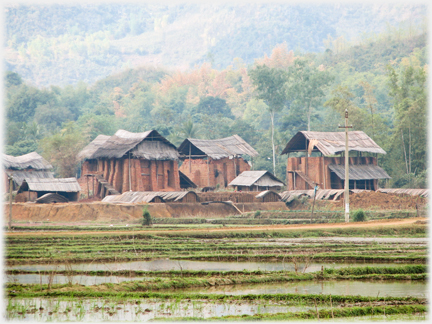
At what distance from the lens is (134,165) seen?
50.0 meters

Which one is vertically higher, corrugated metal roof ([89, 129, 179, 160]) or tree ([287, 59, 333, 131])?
tree ([287, 59, 333, 131])

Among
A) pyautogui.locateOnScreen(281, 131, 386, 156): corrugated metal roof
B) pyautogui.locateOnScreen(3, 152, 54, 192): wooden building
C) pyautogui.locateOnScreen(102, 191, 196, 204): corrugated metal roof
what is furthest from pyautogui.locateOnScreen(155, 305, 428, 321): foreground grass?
pyautogui.locateOnScreen(3, 152, 54, 192): wooden building

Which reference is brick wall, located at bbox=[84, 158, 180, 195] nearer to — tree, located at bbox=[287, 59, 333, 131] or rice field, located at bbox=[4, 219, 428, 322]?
rice field, located at bbox=[4, 219, 428, 322]

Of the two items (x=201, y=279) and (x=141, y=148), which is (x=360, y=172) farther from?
(x=201, y=279)

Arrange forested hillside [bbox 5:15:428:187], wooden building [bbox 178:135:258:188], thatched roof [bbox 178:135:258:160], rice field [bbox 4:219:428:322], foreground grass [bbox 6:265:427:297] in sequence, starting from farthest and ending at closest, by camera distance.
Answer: forested hillside [bbox 5:15:428:187]
wooden building [bbox 178:135:258:188]
thatched roof [bbox 178:135:258:160]
foreground grass [bbox 6:265:427:297]
rice field [bbox 4:219:428:322]

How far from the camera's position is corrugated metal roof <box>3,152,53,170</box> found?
5434cm

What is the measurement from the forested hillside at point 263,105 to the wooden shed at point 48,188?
15848mm

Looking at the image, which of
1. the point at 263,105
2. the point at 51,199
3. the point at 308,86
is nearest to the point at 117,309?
the point at 51,199

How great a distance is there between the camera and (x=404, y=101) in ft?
183

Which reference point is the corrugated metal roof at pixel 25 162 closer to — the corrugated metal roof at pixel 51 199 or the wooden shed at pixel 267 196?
the corrugated metal roof at pixel 51 199

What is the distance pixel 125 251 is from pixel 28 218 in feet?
68.0

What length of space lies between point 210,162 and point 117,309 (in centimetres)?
4343

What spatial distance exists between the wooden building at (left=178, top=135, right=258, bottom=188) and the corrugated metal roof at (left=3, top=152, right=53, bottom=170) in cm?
1381

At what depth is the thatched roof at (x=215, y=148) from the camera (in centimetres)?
5508
